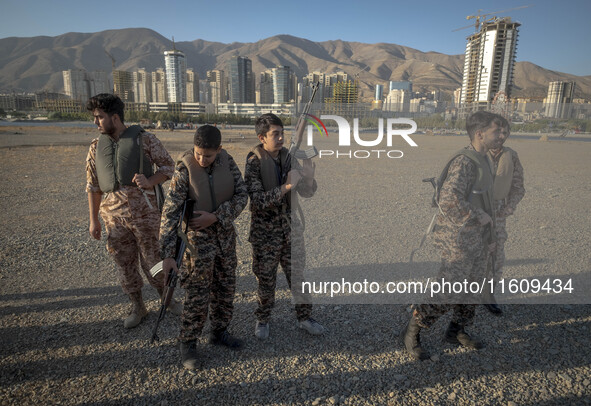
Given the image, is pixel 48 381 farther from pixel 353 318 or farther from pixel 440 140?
pixel 440 140

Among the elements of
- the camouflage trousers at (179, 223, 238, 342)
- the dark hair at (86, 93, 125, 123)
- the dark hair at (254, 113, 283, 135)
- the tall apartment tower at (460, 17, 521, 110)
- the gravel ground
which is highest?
the tall apartment tower at (460, 17, 521, 110)

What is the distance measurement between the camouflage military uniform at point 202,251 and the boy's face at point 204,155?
123mm

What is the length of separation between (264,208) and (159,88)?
168 metres

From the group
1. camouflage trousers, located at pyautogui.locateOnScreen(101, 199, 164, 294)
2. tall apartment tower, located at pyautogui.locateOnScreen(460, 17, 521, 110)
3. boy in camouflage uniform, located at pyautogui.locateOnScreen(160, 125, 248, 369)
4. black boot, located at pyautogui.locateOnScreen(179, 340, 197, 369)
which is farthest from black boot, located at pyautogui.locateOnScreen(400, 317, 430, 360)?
tall apartment tower, located at pyautogui.locateOnScreen(460, 17, 521, 110)

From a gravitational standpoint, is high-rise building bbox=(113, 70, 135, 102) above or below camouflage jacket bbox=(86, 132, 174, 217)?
above

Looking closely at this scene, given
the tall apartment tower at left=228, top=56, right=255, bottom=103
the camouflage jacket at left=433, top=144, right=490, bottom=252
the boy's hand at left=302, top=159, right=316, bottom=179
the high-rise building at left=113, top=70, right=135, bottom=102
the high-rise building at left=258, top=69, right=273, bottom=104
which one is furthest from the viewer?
the tall apartment tower at left=228, top=56, right=255, bottom=103

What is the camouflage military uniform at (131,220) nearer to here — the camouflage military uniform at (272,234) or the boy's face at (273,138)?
the camouflage military uniform at (272,234)

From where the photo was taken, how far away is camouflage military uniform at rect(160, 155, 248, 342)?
110 inches

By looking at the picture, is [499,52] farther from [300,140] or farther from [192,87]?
[192,87]

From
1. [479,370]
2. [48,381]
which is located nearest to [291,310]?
[479,370]

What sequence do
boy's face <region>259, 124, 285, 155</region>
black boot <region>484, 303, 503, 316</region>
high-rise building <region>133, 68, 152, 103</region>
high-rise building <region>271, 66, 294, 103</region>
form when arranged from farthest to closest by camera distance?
high-rise building <region>133, 68, 152, 103</region> < high-rise building <region>271, 66, 294, 103</region> < black boot <region>484, 303, 503, 316</region> < boy's face <region>259, 124, 285, 155</region>

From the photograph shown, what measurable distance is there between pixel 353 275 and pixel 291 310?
125cm

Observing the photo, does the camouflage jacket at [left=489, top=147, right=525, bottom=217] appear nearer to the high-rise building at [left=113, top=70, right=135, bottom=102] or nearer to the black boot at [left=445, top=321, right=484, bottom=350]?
the black boot at [left=445, top=321, right=484, bottom=350]

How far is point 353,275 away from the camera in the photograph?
4.90 m
